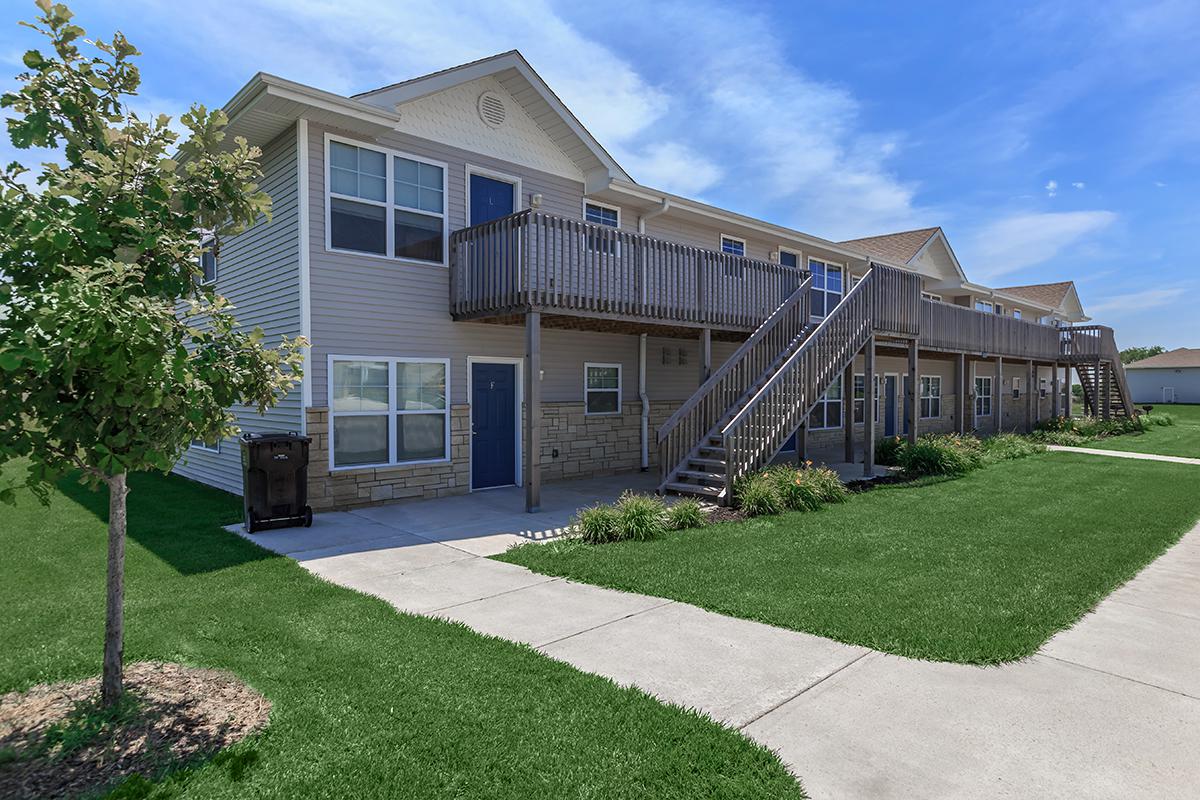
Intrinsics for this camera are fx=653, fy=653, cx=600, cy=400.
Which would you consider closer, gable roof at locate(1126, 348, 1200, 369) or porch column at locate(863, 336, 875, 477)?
porch column at locate(863, 336, 875, 477)

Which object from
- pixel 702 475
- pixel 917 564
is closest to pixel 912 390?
pixel 702 475

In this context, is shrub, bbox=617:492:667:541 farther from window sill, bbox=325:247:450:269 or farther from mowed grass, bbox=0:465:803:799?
window sill, bbox=325:247:450:269

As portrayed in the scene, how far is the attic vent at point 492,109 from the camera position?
10977mm

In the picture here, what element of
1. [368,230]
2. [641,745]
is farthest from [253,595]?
[368,230]

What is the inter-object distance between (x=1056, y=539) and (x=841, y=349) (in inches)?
213

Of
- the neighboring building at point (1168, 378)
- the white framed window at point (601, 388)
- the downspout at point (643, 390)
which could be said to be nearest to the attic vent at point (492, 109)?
the white framed window at point (601, 388)

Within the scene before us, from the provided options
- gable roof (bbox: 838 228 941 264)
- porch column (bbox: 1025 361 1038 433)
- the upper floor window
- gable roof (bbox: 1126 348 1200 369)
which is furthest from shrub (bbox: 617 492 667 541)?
gable roof (bbox: 1126 348 1200 369)

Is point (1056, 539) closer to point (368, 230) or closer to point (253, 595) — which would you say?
point (253, 595)

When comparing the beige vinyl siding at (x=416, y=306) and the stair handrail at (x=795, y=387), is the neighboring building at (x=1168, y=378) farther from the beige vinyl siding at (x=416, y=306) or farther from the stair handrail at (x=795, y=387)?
the beige vinyl siding at (x=416, y=306)

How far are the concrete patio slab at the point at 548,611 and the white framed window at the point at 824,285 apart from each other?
13.9 metres

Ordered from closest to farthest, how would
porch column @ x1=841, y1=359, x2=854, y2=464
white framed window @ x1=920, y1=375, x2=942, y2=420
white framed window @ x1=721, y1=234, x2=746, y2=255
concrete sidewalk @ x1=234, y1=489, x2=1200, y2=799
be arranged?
concrete sidewalk @ x1=234, y1=489, x2=1200, y2=799 < porch column @ x1=841, y1=359, x2=854, y2=464 < white framed window @ x1=721, y1=234, x2=746, y2=255 < white framed window @ x1=920, y1=375, x2=942, y2=420

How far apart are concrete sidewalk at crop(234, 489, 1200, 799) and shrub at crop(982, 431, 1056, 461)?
1049 centimetres

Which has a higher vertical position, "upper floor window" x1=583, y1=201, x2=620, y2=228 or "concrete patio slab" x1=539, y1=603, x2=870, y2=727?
"upper floor window" x1=583, y1=201, x2=620, y2=228

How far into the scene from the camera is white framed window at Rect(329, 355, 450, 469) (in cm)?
937
